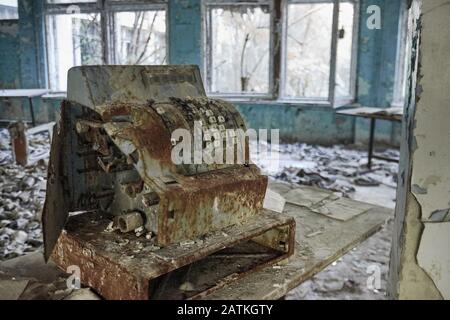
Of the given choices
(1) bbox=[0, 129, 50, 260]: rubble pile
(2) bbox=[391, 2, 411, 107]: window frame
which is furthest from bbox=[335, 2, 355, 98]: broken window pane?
(1) bbox=[0, 129, 50, 260]: rubble pile

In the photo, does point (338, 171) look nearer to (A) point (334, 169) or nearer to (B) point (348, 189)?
(A) point (334, 169)

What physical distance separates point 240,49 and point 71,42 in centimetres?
301

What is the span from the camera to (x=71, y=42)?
7.55m

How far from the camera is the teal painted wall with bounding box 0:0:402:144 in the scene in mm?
6168

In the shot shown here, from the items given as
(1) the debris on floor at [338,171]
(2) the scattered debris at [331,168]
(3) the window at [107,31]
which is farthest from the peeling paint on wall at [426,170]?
(3) the window at [107,31]

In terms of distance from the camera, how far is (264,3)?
6.41 metres

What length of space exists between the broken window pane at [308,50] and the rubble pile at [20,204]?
3.79m

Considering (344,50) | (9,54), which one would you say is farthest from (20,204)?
(9,54)

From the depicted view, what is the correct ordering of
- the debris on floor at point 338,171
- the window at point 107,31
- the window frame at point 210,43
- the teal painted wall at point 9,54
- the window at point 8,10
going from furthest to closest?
the teal painted wall at point 9,54, the window at point 8,10, the window at point 107,31, the window frame at point 210,43, the debris on floor at point 338,171

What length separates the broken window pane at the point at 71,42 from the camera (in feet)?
24.1

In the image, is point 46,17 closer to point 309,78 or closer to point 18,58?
point 18,58

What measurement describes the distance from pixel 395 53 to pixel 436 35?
5127 mm

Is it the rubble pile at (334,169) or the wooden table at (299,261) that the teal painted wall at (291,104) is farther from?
the wooden table at (299,261)

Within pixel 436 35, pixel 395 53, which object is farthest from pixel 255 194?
pixel 395 53
